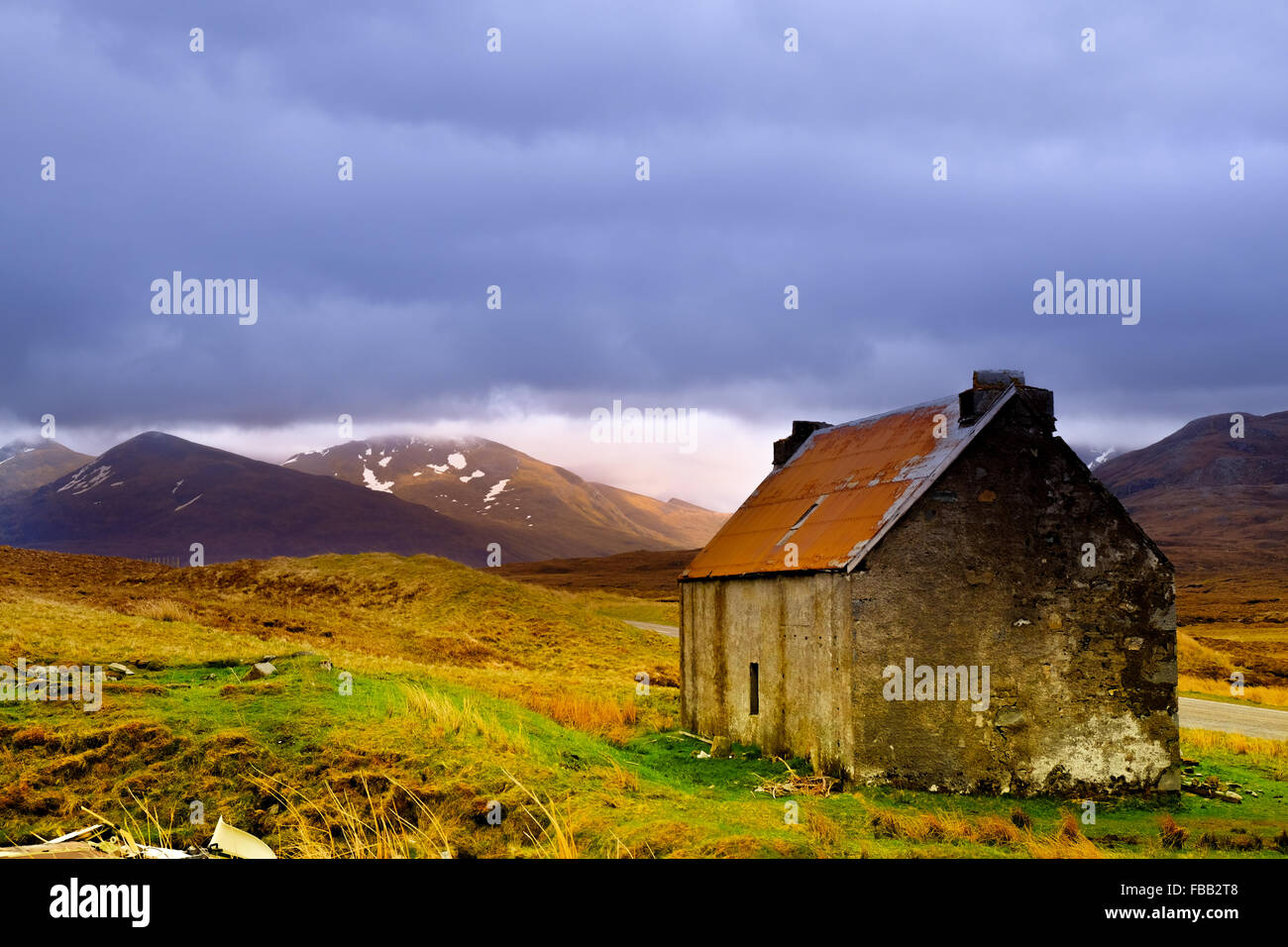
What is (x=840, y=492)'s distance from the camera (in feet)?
64.2

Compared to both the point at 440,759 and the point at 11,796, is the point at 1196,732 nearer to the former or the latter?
the point at 440,759

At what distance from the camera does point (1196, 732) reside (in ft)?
78.0

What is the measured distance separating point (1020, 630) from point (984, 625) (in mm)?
640

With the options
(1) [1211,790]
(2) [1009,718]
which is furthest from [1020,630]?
(1) [1211,790]

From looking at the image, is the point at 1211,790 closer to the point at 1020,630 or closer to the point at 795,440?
the point at 1020,630

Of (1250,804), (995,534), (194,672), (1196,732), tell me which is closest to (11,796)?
(194,672)

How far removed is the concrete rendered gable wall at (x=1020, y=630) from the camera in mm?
16188

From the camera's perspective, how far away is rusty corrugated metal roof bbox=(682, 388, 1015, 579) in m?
17.0

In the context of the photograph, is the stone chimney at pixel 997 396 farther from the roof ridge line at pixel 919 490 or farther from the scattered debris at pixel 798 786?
the scattered debris at pixel 798 786

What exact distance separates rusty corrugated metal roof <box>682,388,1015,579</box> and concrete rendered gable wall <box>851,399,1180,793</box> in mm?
391

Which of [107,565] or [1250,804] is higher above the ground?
[107,565]

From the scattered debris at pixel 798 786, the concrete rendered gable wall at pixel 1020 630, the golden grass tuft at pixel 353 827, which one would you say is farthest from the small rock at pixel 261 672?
the concrete rendered gable wall at pixel 1020 630
